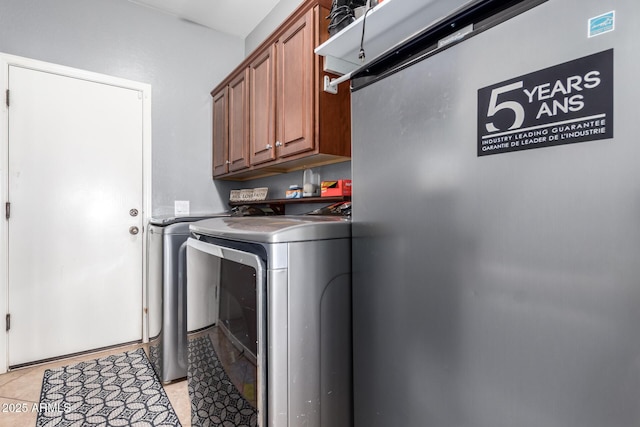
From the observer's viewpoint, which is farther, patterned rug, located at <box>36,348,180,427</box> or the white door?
the white door

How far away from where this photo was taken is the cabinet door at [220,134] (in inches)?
108

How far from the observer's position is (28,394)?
196cm

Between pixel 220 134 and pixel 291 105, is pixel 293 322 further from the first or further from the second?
pixel 220 134

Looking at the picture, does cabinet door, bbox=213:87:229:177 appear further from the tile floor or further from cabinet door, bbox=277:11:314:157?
the tile floor

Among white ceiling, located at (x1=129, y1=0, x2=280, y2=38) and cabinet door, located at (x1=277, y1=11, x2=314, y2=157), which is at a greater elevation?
white ceiling, located at (x1=129, y1=0, x2=280, y2=38)

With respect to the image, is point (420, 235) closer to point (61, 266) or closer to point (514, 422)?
point (514, 422)

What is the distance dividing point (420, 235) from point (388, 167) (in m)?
0.21

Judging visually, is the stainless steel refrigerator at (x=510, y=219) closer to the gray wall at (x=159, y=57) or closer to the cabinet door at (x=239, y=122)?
the cabinet door at (x=239, y=122)

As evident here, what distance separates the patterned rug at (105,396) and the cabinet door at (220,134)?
1.67 meters

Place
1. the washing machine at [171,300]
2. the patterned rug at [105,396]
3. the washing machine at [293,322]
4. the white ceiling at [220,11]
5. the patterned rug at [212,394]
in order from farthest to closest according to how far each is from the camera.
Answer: the white ceiling at [220,11], the washing machine at [171,300], the patterned rug at [105,396], the patterned rug at [212,394], the washing machine at [293,322]

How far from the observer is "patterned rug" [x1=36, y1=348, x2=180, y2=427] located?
169 centimetres

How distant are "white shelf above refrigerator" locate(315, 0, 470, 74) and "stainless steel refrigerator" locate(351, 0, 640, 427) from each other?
592 millimetres

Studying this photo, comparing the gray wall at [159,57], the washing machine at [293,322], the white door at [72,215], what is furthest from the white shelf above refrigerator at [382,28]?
the white door at [72,215]

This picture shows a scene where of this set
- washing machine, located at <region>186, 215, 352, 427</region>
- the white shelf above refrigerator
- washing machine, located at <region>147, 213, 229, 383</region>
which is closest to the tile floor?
washing machine, located at <region>147, 213, 229, 383</region>
